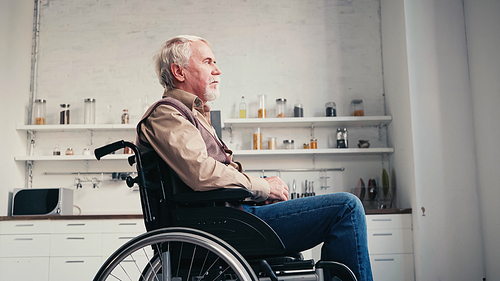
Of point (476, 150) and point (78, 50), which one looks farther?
point (78, 50)

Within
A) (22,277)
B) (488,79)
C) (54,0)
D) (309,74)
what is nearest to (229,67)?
(309,74)

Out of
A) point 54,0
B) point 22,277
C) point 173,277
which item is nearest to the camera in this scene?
point 173,277

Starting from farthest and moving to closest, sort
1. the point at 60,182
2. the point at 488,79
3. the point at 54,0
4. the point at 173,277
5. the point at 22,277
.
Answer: the point at 54,0 → the point at 60,182 → the point at 22,277 → the point at 488,79 → the point at 173,277

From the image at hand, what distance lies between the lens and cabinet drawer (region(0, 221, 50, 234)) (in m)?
3.55

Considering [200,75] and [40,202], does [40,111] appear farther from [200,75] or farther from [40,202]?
[200,75]

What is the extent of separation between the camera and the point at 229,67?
4.39 metres

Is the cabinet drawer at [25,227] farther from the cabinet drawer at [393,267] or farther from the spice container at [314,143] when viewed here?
the cabinet drawer at [393,267]

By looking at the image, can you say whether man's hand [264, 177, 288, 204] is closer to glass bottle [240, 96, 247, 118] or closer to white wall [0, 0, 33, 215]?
glass bottle [240, 96, 247, 118]

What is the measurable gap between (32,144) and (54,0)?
5.39 ft

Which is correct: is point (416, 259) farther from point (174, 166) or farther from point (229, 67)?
point (174, 166)

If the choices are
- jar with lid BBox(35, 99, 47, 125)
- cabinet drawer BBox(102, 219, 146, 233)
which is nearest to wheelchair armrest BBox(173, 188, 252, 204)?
cabinet drawer BBox(102, 219, 146, 233)

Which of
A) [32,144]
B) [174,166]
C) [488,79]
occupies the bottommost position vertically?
[174,166]

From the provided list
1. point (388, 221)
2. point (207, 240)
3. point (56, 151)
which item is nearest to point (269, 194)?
point (207, 240)

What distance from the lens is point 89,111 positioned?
418cm
